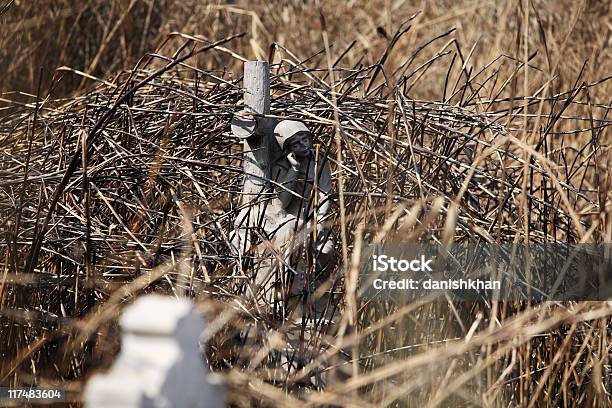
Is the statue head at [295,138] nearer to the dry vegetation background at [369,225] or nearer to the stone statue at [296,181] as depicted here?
the stone statue at [296,181]

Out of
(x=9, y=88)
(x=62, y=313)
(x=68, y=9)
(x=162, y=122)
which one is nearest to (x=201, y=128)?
(x=162, y=122)

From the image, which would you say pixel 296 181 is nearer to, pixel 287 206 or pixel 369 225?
pixel 287 206

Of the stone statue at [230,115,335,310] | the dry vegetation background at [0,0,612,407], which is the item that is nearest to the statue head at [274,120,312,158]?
the stone statue at [230,115,335,310]

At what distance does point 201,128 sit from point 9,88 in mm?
2698

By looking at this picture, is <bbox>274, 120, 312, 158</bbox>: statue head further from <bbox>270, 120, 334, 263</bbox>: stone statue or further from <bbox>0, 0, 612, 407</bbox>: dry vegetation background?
<bbox>0, 0, 612, 407</bbox>: dry vegetation background

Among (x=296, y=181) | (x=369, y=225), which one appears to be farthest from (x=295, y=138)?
(x=369, y=225)

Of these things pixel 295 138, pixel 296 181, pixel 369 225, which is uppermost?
pixel 295 138

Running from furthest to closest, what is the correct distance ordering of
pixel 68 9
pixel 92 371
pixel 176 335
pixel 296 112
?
pixel 68 9 → pixel 296 112 → pixel 92 371 → pixel 176 335

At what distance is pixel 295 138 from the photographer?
2549 mm

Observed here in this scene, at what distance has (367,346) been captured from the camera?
256cm

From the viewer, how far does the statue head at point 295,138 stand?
2.55 meters

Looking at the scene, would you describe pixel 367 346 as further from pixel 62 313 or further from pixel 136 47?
pixel 136 47

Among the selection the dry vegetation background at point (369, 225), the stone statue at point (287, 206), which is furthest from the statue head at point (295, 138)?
the dry vegetation background at point (369, 225)

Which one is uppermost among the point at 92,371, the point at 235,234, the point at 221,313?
the point at 235,234
